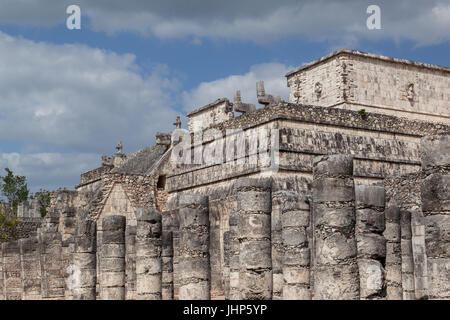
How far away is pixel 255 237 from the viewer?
38.6 ft

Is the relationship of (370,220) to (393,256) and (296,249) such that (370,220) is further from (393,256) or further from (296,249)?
(393,256)

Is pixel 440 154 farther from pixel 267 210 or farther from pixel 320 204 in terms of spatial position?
pixel 267 210

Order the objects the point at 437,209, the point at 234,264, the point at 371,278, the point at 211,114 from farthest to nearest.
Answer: the point at 211,114 → the point at 234,264 → the point at 371,278 → the point at 437,209

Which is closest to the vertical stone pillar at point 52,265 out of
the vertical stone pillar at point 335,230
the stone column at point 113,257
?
the stone column at point 113,257

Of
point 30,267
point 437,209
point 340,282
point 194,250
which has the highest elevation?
point 437,209

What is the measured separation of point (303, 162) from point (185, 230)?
8.08 m

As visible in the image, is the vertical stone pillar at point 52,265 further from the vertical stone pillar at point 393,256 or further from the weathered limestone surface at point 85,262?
the vertical stone pillar at point 393,256

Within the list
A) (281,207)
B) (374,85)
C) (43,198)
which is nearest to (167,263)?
(281,207)

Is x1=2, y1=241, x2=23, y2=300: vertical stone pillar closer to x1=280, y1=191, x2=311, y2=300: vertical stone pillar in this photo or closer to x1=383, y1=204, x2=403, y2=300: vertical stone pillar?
x1=280, y1=191, x2=311, y2=300: vertical stone pillar

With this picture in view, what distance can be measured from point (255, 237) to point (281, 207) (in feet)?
3.80

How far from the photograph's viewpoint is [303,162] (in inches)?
778

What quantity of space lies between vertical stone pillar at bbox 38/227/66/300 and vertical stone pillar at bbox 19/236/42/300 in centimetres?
85

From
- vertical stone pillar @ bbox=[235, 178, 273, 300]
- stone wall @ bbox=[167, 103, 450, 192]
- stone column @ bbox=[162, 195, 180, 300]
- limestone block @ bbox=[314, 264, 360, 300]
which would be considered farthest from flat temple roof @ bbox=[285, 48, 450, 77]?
limestone block @ bbox=[314, 264, 360, 300]
